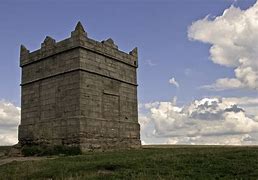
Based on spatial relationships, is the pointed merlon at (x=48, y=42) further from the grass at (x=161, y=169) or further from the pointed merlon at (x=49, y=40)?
the grass at (x=161, y=169)

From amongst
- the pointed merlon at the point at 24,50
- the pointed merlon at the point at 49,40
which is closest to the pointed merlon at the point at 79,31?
the pointed merlon at the point at 49,40

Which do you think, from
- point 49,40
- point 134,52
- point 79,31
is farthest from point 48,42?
point 134,52

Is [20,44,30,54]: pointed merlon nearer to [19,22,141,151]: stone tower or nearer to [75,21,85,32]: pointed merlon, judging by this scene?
[19,22,141,151]: stone tower

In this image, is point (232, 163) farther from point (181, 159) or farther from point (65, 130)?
point (65, 130)

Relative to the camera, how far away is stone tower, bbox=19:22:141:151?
71.7 ft

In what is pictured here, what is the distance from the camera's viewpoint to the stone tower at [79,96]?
2186cm

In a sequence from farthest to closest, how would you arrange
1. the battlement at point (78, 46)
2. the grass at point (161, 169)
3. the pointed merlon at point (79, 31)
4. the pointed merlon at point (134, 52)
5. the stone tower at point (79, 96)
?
1. the pointed merlon at point (134, 52)
2. the battlement at point (78, 46)
3. the pointed merlon at point (79, 31)
4. the stone tower at point (79, 96)
5. the grass at point (161, 169)

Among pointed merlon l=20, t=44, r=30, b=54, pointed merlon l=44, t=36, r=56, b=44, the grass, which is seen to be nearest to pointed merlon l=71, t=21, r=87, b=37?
pointed merlon l=44, t=36, r=56, b=44

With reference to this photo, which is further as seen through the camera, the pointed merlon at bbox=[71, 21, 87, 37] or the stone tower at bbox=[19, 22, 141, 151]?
the pointed merlon at bbox=[71, 21, 87, 37]

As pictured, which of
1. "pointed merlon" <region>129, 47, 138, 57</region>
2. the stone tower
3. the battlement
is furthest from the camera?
"pointed merlon" <region>129, 47, 138, 57</region>

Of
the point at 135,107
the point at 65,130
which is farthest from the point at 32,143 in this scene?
the point at 135,107

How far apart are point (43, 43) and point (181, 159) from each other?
15307 mm

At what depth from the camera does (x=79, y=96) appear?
850 inches

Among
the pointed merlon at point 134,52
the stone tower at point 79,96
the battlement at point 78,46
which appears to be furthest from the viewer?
the pointed merlon at point 134,52
